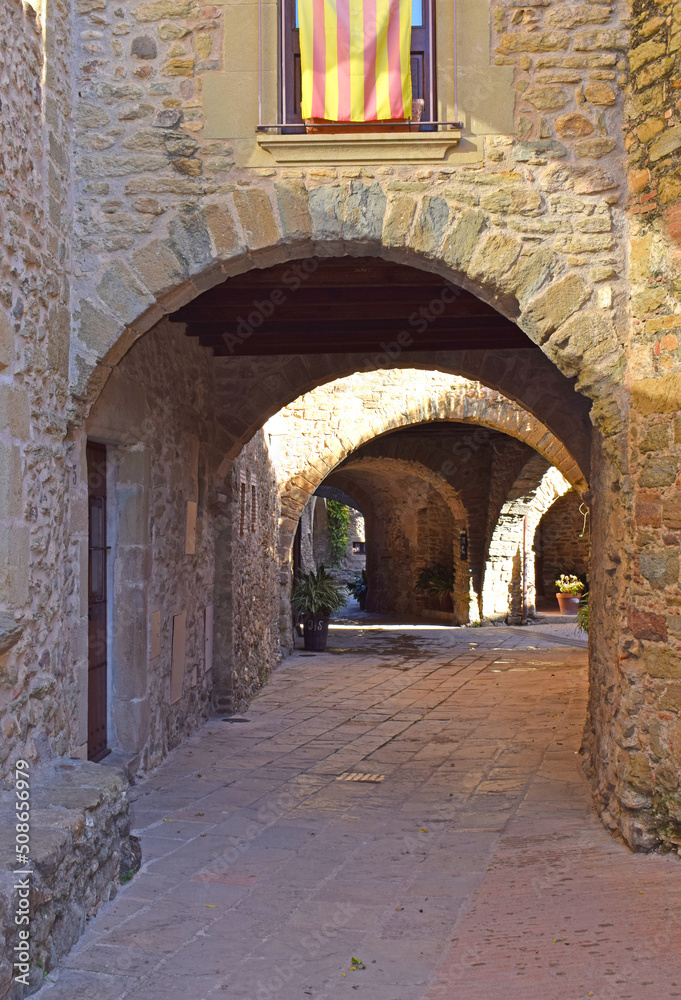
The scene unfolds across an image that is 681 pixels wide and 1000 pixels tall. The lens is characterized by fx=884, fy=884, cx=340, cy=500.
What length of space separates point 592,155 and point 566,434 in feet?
8.97

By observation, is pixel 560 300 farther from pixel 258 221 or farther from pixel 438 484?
pixel 438 484

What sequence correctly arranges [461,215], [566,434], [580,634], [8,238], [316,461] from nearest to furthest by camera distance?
1. [8,238]
2. [461,215]
3. [566,434]
4. [316,461]
5. [580,634]

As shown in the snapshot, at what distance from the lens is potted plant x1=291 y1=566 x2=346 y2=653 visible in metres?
11.4

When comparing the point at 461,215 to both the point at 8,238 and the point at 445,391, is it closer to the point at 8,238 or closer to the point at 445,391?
the point at 8,238

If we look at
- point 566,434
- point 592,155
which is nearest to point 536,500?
point 566,434

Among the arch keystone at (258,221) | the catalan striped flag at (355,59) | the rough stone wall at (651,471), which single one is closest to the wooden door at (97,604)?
the arch keystone at (258,221)

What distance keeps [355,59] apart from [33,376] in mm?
2093

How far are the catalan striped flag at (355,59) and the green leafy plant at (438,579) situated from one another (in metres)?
13.0

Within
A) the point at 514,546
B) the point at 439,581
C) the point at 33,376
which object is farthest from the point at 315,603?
the point at 33,376

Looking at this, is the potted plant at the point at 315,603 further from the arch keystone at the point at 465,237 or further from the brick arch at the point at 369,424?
the arch keystone at the point at 465,237

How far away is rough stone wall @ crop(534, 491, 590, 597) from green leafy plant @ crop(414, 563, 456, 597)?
274 centimetres

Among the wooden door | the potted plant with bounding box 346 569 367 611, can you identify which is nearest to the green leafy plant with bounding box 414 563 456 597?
the potted plant with bounding box 346 569 367 611

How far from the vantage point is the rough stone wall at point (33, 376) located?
3172mm

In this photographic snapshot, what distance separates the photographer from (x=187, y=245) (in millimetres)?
3943
